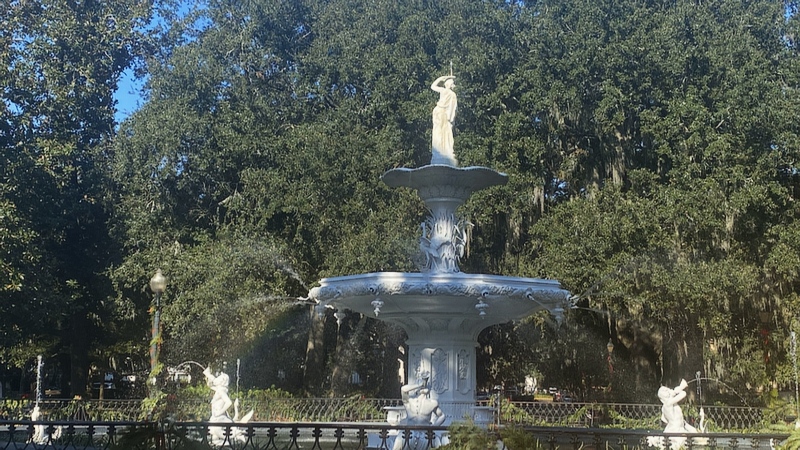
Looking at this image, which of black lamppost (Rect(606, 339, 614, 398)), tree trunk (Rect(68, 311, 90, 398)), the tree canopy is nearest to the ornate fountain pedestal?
the tree canopy

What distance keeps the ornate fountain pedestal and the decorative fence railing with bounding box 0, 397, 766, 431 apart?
24.9ft

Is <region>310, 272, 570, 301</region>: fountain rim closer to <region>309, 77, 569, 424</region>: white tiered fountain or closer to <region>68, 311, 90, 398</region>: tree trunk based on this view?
<region>309, 77, 569, 424</region>: white tiered fountain

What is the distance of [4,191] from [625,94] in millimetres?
17620

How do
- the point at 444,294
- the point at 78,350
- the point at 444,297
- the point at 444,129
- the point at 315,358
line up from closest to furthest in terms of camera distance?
the point at 444,294
the point at 444,297
the point at 444,129
the point at 315,358
the point at 78,350

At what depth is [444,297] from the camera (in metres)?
13.4

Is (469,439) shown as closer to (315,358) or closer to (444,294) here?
(444,294)

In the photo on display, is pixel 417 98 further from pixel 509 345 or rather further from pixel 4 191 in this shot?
pixel 4 191

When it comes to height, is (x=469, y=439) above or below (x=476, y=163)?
below

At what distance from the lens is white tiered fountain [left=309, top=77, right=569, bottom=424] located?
43.6 ft

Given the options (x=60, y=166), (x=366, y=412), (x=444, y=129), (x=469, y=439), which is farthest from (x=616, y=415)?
(x=60, y=166)

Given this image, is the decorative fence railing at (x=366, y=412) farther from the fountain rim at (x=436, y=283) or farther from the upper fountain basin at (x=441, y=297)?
the fountain rim at (x=436, y=283)

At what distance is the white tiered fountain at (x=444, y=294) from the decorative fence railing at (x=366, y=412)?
24.9 ft

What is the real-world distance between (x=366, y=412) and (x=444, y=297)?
1047cm

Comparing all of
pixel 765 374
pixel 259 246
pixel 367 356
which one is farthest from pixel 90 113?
pixel 765 374
